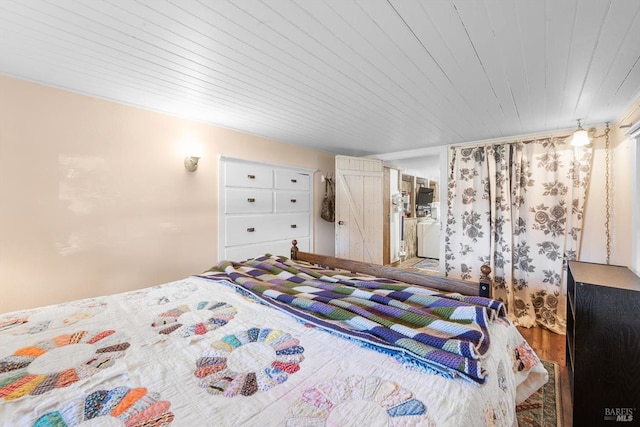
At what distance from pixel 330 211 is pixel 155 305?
3010 millimetres

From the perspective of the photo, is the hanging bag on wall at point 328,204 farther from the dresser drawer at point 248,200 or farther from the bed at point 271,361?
the bed at point 271,361

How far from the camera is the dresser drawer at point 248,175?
123 inches

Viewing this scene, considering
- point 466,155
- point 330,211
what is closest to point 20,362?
point 330,211

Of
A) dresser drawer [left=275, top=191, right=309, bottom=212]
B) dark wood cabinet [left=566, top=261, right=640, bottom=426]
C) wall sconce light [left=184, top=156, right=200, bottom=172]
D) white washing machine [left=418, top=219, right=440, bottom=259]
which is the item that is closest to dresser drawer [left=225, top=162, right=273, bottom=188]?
A: dresser drawer [left=275, top=191, right=309, bottom=212]

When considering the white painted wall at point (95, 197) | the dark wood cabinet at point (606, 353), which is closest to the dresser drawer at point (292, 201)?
A: the white painted wall at point (95, 197)

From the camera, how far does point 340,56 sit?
1573 millimetres

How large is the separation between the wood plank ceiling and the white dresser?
890mm

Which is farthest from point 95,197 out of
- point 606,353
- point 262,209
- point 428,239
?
point 428,239

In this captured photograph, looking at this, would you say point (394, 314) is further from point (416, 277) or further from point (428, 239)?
point (428, 239)

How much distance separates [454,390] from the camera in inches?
31.8

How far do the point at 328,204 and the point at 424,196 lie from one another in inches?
155

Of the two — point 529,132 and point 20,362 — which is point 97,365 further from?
point 529,132

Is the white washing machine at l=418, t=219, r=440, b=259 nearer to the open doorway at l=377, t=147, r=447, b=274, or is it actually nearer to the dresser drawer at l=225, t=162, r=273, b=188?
the open doorway at l=377, t=147, r=447, b=274

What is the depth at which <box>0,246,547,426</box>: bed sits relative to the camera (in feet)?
2.40
